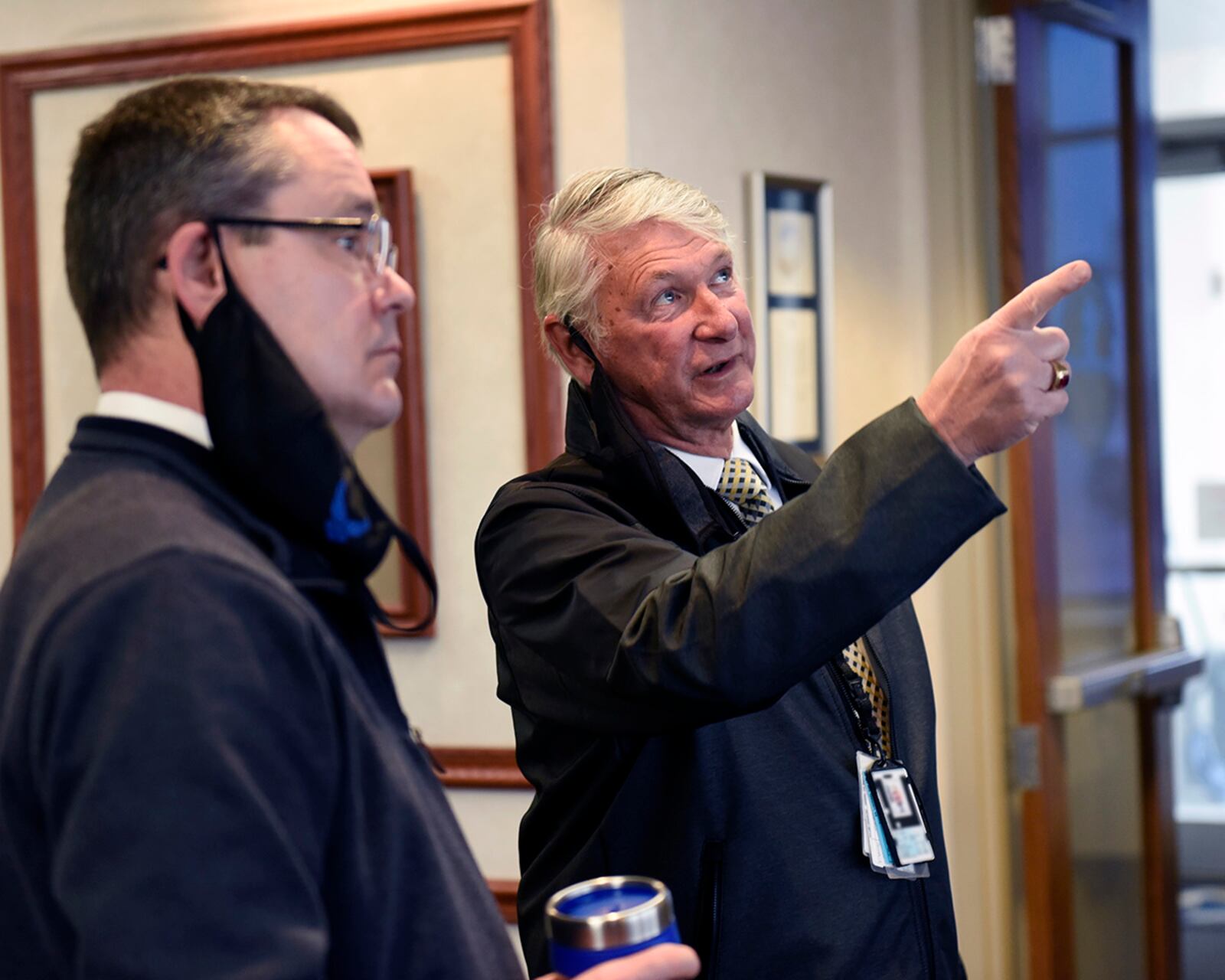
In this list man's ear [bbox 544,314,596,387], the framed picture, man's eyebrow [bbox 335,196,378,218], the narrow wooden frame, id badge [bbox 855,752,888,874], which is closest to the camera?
man's eyebrow [bbox 335,196,378,218]

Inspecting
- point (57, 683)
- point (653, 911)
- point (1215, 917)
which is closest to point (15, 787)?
point (57, 683)

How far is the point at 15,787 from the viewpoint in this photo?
811mm

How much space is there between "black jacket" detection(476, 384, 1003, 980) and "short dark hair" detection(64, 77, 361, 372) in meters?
0.49

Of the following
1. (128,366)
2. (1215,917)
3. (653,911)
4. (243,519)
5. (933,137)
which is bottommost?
(1215,917)

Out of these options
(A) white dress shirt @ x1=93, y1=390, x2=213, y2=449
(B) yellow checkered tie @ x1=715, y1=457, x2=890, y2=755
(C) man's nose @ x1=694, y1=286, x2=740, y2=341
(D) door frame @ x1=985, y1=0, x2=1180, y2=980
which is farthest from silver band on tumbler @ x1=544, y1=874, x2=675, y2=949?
(D) door frame @ x1=985, y1=0, x2=1180, y2=980

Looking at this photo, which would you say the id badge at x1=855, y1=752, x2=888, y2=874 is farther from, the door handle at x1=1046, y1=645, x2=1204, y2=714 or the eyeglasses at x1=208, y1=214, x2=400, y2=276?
the door handle at x1=1046, y1=645, x2=1204, y2=714

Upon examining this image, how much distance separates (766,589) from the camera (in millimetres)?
1112

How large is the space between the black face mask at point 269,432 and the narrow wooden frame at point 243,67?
57.6 inches

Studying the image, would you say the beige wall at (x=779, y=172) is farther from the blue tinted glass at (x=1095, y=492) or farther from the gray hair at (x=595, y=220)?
the gray hair at (x=595, y=220)

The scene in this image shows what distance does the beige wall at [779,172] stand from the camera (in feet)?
7.84

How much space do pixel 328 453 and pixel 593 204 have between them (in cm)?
73

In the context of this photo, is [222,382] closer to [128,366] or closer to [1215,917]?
[128,366]

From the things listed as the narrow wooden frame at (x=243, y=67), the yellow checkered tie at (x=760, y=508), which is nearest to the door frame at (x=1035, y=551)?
the narrow wooden frame at (x=243, y=67)

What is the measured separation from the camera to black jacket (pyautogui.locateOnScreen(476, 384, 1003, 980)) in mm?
1107
